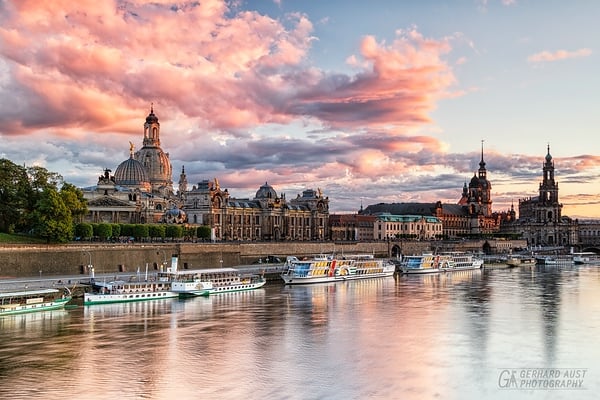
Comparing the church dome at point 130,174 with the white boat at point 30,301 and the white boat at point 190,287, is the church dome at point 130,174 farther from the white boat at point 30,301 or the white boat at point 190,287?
the white boat at point 30,301

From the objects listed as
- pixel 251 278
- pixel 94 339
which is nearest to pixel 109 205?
pixel 251 278

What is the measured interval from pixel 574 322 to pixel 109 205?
61509mm

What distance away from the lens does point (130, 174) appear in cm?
10338

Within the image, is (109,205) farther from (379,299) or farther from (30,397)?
(30,397)

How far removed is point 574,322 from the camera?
3941 cm

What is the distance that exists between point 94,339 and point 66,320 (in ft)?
20.2

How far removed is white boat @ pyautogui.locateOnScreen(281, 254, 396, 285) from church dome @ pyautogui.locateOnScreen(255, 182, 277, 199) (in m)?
38.1

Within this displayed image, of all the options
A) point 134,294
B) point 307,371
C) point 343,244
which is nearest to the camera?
point 307,371

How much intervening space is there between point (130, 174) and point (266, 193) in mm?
20007

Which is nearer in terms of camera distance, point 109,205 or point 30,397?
point 30,397

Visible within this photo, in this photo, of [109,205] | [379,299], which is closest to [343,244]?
[109,205]

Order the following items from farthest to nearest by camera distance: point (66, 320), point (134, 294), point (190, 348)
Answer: point (134, 294) < point (66, 320) < point (190, 348)

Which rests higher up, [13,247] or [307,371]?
[13,247]

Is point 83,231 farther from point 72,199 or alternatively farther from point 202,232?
point 202,232
